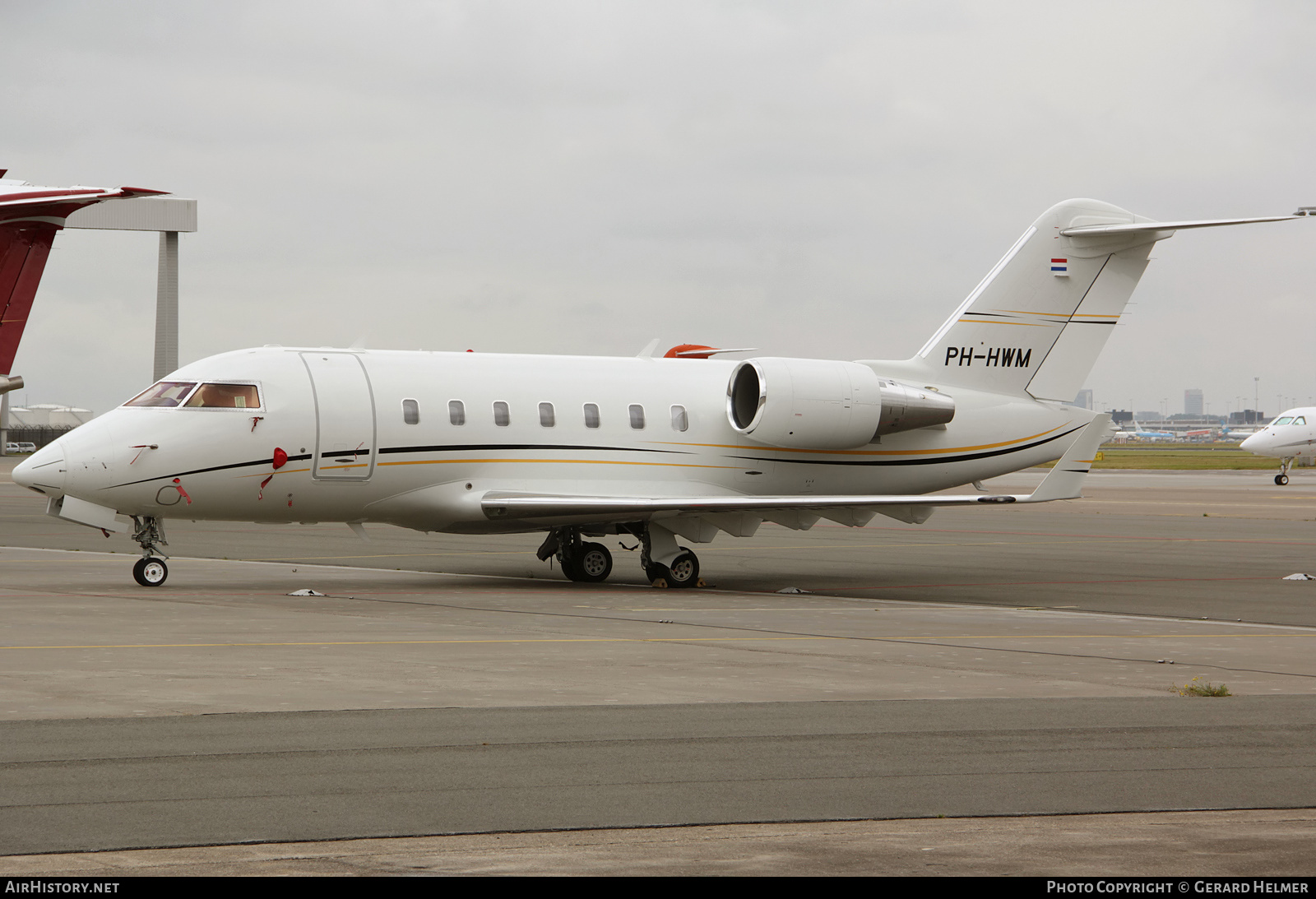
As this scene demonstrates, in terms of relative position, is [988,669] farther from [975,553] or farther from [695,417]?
[975,553]

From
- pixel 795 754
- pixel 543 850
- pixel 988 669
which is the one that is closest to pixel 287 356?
pixel 988 669

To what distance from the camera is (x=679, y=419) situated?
2330 cm

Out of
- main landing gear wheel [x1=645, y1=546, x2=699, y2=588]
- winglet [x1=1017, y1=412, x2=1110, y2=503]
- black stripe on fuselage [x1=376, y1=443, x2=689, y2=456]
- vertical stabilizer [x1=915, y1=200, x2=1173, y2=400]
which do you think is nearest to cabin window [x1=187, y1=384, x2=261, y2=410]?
black stripe on fuselage [x1=376, y1=443, x2=689, y2=456]

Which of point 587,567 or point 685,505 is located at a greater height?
point 685,505

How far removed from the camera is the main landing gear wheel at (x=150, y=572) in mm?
19906

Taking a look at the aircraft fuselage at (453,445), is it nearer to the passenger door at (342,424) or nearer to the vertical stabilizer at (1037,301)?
the passenger door at (342,424)

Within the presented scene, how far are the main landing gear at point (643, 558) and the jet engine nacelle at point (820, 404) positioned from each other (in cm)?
237

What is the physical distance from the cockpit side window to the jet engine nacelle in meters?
8.72

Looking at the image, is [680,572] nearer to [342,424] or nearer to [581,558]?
[581,558]

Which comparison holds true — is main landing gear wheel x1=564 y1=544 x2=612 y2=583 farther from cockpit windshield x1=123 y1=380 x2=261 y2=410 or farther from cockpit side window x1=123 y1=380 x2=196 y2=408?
cockpit side window x1=123 y1=380 x2=196 y2=408

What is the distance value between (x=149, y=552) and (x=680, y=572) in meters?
8.11

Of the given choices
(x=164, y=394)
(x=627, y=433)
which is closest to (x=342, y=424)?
(x=164, y=394)

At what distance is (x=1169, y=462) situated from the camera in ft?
343

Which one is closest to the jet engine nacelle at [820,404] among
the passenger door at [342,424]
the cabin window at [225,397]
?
the passenger door at [342,424]
